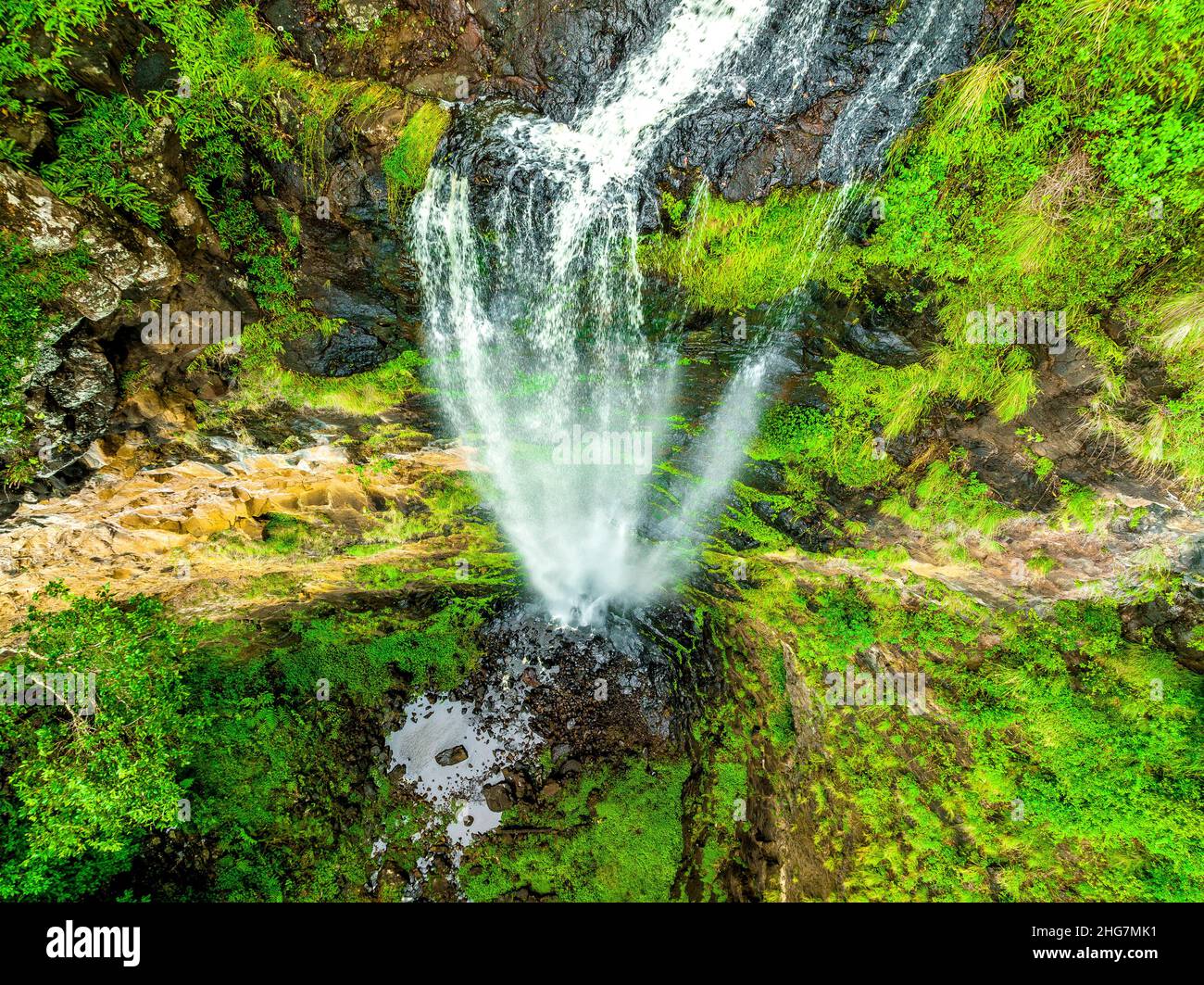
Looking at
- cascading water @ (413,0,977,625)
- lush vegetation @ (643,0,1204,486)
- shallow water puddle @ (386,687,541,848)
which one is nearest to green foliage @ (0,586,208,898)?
shallow water puddle @ (386,687,541,848)

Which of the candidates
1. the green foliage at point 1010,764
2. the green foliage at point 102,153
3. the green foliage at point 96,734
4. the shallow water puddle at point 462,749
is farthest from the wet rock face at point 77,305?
the green foliage at point 1010,764

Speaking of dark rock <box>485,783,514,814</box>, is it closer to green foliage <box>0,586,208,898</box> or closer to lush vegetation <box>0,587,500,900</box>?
lush vegetation <box>0,587,500,900</box>

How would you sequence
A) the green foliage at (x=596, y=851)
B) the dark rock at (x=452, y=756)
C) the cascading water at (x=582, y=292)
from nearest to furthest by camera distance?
1. the cascading water at (x=582, y=292)
2. the green foliage at (x=596, y=851)
3. the dark rock at (x=452, y=756)

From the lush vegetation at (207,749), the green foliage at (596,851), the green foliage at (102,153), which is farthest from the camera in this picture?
the green foliage at (596,851)

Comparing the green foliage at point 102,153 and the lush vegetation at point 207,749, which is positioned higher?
the green foliage at point 102,153

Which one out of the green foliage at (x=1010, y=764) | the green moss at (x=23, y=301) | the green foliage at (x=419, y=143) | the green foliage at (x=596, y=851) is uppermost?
the green foliage at (x=419, y=143)

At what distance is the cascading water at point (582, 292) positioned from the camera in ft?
16.9

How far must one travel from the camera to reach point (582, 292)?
6223 millimetres

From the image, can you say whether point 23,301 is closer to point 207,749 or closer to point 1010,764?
point 207,749

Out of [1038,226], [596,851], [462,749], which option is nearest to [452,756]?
[462,749]

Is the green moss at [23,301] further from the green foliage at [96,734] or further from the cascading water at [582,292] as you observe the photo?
the cascading water at [582,292]

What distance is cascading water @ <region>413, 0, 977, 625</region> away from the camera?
16.9 ft

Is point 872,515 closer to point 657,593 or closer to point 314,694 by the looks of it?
point 657,593
